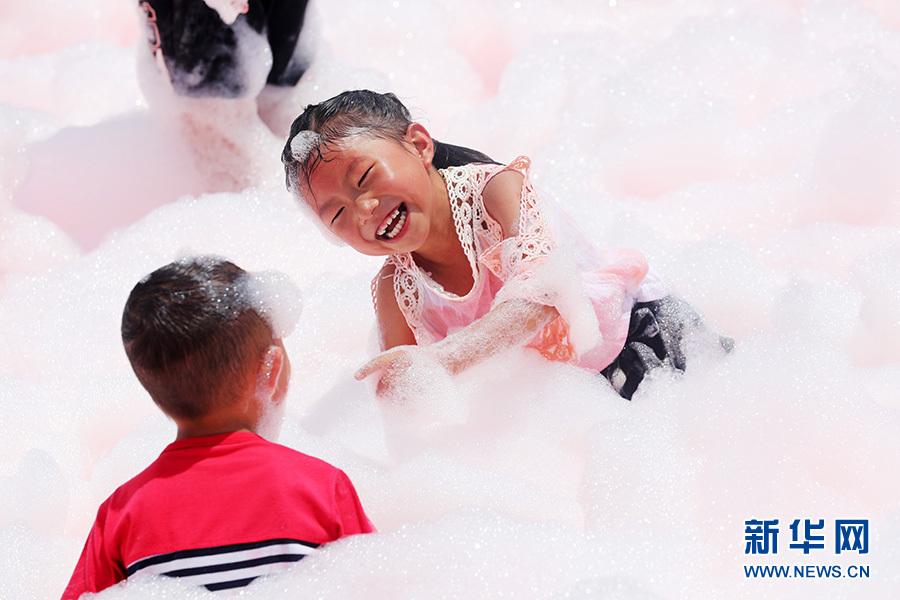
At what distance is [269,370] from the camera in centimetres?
112

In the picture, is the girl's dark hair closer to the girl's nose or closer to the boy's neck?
the girl's nose

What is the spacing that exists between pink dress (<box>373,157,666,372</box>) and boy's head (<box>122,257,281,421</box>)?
0.46 meters

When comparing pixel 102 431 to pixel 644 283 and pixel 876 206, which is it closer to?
pixel 644 283

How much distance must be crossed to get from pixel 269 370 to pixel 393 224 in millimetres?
370

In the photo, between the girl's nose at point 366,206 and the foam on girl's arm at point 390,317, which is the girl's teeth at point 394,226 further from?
the foam on girl's arm at point 390,317

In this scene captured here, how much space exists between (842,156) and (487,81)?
46.4 inches

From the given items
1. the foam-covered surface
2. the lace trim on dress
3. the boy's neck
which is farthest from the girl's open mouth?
the boy's neck

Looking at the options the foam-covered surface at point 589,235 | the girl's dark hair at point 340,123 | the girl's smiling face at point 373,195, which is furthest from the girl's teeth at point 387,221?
the foam-covered surface at point 589,235

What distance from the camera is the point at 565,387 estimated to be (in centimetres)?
154

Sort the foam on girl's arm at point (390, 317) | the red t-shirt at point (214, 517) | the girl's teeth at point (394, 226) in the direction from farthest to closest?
the foam on girl's arm at point (390, 317) → the girl's teeth at point (394, 226) → the red t-shirt at point (214, 517)

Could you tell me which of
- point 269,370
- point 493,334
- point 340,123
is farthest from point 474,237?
point 269,370

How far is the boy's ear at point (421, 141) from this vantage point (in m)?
1.46

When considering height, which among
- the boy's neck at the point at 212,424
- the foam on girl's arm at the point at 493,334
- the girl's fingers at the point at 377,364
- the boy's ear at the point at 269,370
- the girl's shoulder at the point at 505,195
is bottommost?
the boy's neck at the point at 212,424

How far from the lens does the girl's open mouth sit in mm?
→ 1373
